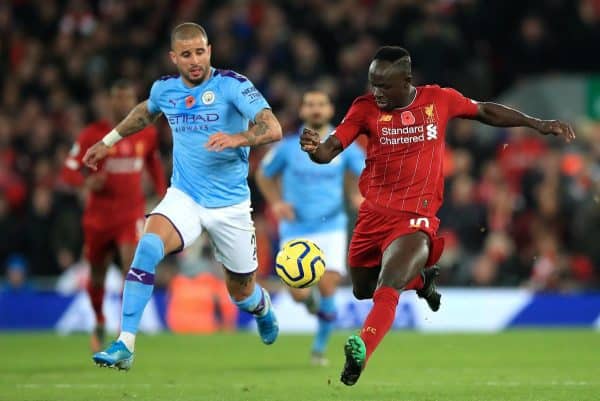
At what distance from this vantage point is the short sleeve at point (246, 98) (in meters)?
9.82

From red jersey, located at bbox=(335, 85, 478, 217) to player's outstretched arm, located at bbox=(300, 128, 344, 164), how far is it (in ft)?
0.51

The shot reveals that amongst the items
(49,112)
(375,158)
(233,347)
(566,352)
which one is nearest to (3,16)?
(49,112)

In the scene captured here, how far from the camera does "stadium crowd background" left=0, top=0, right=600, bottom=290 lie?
59.4 ft

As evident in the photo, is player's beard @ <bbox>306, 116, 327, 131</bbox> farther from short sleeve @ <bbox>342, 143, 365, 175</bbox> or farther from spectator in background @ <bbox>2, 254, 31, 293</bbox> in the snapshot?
spectator in background @ <bbox>2, 254, 31, 293</bbox>

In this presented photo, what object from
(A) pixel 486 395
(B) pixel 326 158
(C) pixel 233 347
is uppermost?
(B) pixel 326 158

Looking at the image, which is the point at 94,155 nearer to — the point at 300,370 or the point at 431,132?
the point at 431,132

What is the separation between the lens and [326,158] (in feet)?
30.0

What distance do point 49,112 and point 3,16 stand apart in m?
2.38

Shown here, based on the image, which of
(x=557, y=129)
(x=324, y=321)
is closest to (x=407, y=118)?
(x=557, y=129)

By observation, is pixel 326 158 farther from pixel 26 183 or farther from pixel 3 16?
Answer: pixel 3 16

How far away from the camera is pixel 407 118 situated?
9.45 meters

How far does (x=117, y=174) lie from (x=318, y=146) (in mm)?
5010

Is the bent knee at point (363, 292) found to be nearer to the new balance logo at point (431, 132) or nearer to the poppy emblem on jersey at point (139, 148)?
the new balance logo at point (431, 132)

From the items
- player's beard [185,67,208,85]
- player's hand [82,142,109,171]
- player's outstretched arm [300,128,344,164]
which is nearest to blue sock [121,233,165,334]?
player's hand [82,142,109,171]
